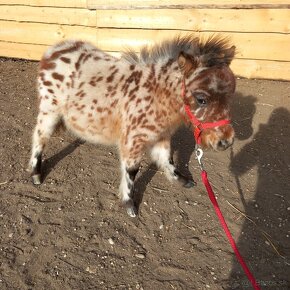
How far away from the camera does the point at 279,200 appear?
13.5 feet

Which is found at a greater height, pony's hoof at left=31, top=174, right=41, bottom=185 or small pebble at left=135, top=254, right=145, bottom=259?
pony's hoof at left=31, top=174, right=41, bottom=185

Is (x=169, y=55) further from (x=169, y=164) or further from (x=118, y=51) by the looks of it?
(x=118, y=51)

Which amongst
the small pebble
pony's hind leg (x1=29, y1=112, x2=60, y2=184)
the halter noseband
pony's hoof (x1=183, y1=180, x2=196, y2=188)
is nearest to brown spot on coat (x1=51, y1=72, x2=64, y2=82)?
pony's hind leg (x1=29, y1=112, x2=60, y2=184)

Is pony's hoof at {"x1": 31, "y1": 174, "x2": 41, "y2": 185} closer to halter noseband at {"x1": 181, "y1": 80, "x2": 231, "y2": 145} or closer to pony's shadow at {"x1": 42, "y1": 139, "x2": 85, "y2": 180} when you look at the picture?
pony's shadow at {"x1": 42, "y1": 139, "x2": 85, "y2": 180}

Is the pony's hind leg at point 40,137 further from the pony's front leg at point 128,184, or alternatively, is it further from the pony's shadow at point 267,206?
the pony's shadow at point 267,206

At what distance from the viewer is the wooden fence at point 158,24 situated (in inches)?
236

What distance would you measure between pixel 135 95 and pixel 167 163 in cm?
113

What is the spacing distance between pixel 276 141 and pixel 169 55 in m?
2.44

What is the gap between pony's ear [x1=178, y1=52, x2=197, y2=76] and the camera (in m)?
3.20

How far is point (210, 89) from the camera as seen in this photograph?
3.12 metres

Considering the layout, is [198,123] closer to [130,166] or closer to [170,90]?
[170,90]

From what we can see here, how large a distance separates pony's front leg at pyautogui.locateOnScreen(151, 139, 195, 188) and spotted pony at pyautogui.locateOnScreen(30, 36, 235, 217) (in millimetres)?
13

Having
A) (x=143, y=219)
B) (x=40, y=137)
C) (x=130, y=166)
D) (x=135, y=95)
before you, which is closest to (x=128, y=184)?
(x=130, y=166)

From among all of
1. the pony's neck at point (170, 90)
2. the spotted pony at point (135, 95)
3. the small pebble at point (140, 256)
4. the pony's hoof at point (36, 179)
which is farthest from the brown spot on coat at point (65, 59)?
the small pebble at point (140, 256)
